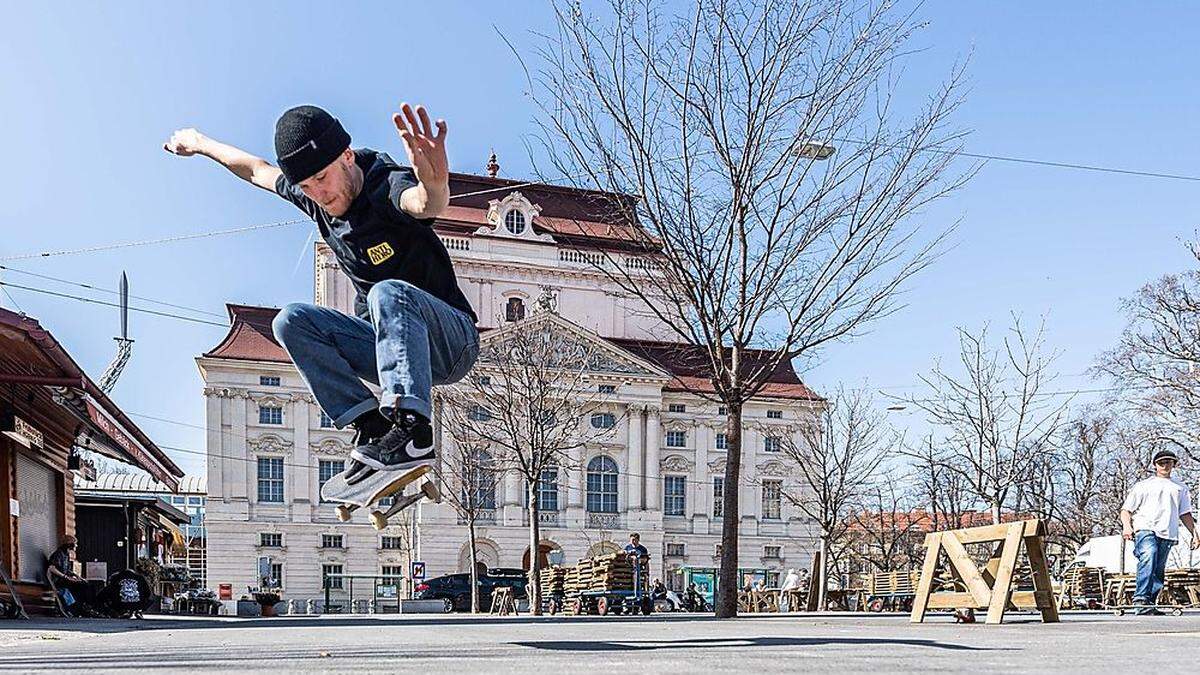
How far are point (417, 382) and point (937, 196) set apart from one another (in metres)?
12.0

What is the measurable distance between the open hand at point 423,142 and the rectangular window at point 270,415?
60.4 metres

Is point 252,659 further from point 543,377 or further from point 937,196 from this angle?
point 543,377

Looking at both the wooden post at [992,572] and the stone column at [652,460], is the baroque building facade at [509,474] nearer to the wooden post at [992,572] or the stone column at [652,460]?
→ the stone column at [652,460]

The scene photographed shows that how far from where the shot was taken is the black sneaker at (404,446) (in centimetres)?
392

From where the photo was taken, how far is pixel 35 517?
17875 mm

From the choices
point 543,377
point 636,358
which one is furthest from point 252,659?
point 636,358

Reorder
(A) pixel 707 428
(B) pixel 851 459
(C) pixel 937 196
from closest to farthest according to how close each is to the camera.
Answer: (C) pixel 937 196 < (B) pixel 851 459 < (A) pixel 707 428

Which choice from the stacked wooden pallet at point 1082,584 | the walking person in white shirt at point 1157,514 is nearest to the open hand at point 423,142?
the walking person in white shirt at point 1157,514

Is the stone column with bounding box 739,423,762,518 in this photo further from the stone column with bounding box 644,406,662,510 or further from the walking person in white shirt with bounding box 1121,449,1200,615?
the walking person in white shirt with bounding box 1121,449,1200,615

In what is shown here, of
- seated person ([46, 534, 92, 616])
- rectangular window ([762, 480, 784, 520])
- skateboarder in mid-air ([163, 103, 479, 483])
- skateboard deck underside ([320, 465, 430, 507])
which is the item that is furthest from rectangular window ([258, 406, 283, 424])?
skateboard deck underside ([320, 465, 430, 507])

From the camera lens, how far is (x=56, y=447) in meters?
19.4

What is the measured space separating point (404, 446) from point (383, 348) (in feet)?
1.16

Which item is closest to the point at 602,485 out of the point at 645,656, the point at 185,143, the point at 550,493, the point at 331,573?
the point at 550,493

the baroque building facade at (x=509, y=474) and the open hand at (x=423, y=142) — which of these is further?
the baroque building facade at (x=509, y=474)
